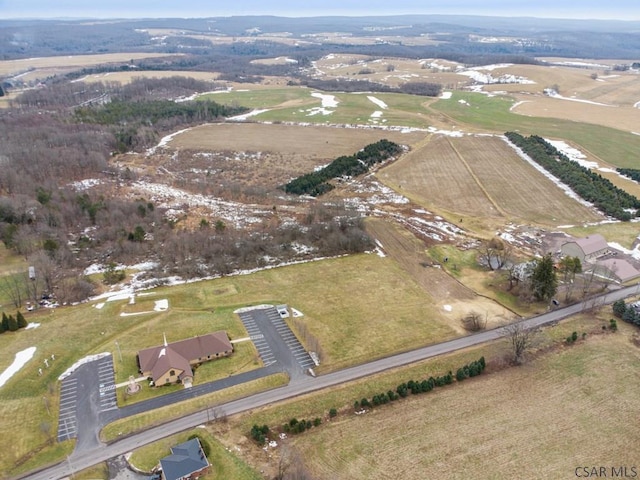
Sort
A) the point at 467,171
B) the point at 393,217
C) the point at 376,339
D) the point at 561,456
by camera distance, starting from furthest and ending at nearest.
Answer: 1. the point at 467,171
2. the point at 393,217
3. the point at 376,339
4. the point at 561,456

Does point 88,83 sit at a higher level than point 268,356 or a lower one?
higher

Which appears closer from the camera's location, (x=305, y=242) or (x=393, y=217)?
(x=305, y=242)

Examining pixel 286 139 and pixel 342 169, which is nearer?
pixel 342 169

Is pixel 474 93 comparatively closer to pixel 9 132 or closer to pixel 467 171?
pixel 467 171

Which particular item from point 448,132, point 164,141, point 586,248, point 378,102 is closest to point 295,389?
point 586,248

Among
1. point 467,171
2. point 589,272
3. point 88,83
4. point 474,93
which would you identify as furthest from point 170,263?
point 88,83

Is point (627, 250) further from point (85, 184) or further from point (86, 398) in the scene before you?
point (85, 184)
